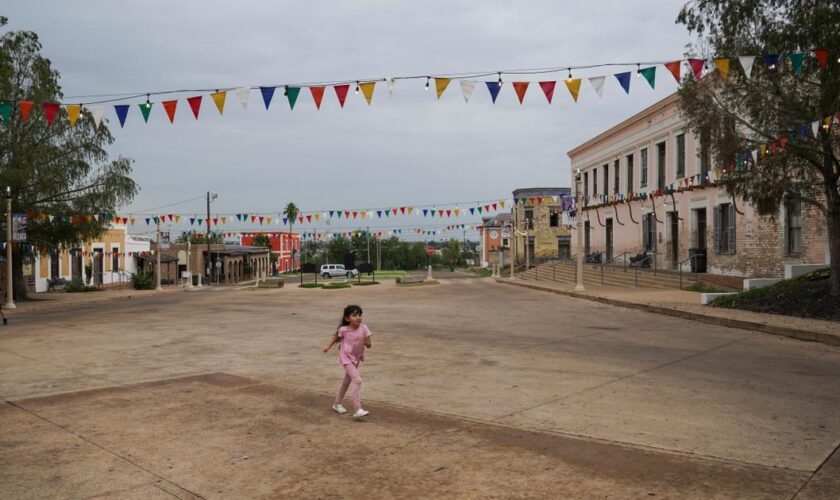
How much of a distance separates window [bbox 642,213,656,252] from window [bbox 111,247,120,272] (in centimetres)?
3670

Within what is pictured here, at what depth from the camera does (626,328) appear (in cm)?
1478

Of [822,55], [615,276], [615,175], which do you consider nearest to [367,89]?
[822,55]

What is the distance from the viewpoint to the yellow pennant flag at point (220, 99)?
50.7ft

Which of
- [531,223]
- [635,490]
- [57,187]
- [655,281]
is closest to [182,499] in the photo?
[635,490]

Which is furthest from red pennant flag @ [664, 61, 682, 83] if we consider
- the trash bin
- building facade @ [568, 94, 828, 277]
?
the trash bin

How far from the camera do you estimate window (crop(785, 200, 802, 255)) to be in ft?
74.2

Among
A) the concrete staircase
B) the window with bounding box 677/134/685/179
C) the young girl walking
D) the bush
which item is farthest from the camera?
the bush

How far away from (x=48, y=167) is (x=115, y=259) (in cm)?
2223

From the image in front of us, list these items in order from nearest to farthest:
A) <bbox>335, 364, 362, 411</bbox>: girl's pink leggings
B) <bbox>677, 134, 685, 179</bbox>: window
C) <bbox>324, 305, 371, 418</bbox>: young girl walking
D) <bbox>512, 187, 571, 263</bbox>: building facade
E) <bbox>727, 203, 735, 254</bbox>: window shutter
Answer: <bbox>335, 364, 362, 411</bbox>: girl's pink leggings, <bbox>324, 305, 371, 418</bbox>: young girl walking, <bbox>727, 203, 735, 254</bbox>: window shutter, <bbox>677, 134, 685, 179</bbox>: window, <bbox>512, 187, 571, 263</bbox>: building facade

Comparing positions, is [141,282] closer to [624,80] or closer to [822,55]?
[624,80]

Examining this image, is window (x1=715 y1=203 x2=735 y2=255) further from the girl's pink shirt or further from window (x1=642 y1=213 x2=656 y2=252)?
the girl's pink shirt

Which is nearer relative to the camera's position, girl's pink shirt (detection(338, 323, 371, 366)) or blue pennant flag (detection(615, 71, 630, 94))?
girl's pink shirt (detection(338, 323, 371, 366))

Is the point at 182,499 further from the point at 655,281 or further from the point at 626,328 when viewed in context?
the point at 655,281

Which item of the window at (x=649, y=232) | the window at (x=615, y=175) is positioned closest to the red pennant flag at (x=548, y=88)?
the window at (x=649, y=232)
